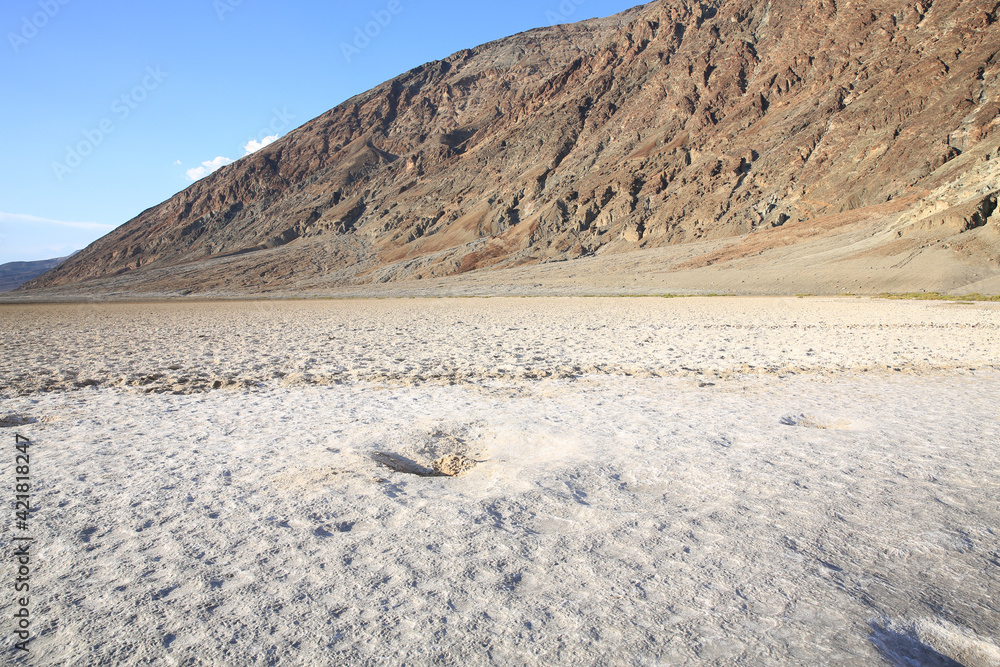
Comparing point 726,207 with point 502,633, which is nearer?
point 502,633

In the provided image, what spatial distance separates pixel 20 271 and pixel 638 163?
195 meters

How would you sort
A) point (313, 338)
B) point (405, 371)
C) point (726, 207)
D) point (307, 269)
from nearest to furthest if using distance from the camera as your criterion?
point (405, 371)
point (313, 338)
point (726, 207)
point (307, 269)

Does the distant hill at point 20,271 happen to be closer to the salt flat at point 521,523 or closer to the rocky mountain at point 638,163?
the rocky mountain at point 638,163

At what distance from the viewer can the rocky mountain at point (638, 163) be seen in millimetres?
37219

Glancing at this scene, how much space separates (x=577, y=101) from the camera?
64.9 metres

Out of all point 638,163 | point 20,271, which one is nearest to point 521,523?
point 638,163

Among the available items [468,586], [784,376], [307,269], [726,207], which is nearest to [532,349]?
[784,376]

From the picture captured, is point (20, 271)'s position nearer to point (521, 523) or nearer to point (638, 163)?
point (638, 163)

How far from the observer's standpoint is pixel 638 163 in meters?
53.3

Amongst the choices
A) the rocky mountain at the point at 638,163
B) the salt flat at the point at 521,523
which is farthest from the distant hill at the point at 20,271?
the salt flat at the point at 521,523

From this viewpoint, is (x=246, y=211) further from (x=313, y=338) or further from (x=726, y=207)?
(x=313, y=338)

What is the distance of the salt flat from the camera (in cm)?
206

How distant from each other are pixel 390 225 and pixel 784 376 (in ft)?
210

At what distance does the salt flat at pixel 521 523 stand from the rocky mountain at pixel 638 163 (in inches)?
1087
